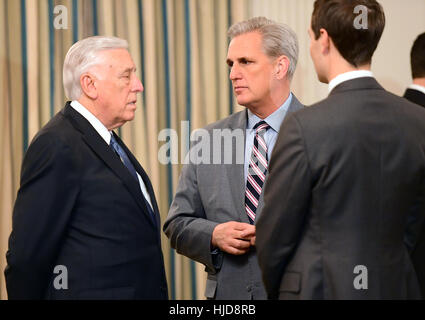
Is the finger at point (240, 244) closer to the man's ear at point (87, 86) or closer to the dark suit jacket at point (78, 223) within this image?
the dark suit jacket at point (78, 223)

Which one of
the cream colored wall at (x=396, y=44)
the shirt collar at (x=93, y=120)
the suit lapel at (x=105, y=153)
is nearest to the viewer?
the suit lapel at (x=105, y=153)

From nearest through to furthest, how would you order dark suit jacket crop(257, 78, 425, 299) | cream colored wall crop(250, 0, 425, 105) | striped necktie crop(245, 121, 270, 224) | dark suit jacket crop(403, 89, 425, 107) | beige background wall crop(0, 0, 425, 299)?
dark suit jacket crop(257, 78, 425, 299) → striped necktie crop(245, 121, 270, 224) → dark suit jacket crop(403, 89, 425, 107) → beige background wall crop(0, 0, 425, 299) → cream colored wall crop(250, 0, 425, 105)

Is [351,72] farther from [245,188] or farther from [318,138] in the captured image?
[245,188]

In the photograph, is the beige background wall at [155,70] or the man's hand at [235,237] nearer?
the man's hand at [235,237]

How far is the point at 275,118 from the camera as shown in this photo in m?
2.37

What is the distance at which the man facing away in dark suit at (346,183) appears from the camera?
1587mm

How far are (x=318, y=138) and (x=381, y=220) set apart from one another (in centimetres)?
27

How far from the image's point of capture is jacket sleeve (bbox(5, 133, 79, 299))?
177 cm

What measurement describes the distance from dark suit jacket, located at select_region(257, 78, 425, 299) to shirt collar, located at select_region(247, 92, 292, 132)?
0.69 metres

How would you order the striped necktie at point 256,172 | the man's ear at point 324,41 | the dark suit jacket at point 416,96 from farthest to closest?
the dark suit jacket at point 416,96, the striped necktie at point 256,172, the man's ear at point 324,41

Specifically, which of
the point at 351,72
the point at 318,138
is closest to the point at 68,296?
the point at 318,138

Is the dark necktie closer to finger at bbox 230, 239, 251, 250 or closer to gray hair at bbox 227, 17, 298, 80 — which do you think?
finger at bbox 230, 239, 251, 250

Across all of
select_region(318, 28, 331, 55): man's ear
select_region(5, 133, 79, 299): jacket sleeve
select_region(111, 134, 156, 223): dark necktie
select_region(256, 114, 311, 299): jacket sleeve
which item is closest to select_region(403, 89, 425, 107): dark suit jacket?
select_region(318, 28, 331, 55): man's ear

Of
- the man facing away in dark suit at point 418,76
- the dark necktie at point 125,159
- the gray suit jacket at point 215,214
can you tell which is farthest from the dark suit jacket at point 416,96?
the dark necktie at point 125,159
